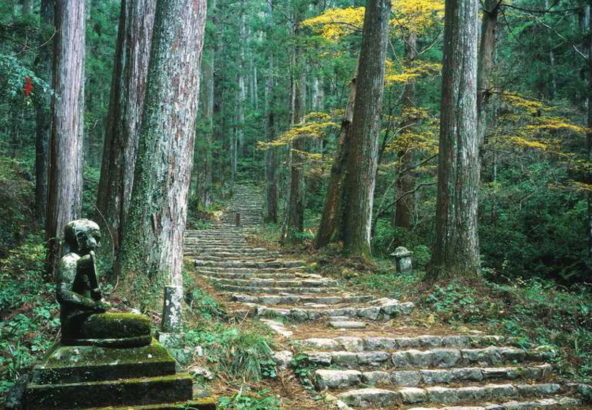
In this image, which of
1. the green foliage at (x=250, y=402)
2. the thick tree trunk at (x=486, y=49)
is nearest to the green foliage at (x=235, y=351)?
the green foliage at (x=250, y=402)

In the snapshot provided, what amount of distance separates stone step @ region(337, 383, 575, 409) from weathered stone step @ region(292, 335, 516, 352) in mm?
881

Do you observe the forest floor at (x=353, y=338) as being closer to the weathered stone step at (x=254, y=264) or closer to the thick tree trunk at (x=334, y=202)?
the weathered stone step at (x=254, y=264)

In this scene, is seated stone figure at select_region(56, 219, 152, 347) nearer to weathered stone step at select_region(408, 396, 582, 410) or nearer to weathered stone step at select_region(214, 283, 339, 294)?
weathered stone step at select_region(408, 396, 582, 410)

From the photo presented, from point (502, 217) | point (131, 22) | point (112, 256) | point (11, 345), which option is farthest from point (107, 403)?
point (502, 217)

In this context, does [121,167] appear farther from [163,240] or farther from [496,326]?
[496,326]

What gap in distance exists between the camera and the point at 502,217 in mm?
15477

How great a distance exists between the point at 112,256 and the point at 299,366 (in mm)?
4966

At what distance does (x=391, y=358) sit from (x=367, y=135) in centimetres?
656

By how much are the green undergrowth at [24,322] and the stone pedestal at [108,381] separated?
93cm

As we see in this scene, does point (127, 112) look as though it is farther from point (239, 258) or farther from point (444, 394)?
point (444, 394)

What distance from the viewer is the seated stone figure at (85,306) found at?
361 cm

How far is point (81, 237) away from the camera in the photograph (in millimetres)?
3736

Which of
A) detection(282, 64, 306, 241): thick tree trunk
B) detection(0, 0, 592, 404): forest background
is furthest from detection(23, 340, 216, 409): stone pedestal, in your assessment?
detection(282, 64, 306, 241): thick tree trunk

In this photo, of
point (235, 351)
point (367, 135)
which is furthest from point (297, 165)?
point (235, 351)
